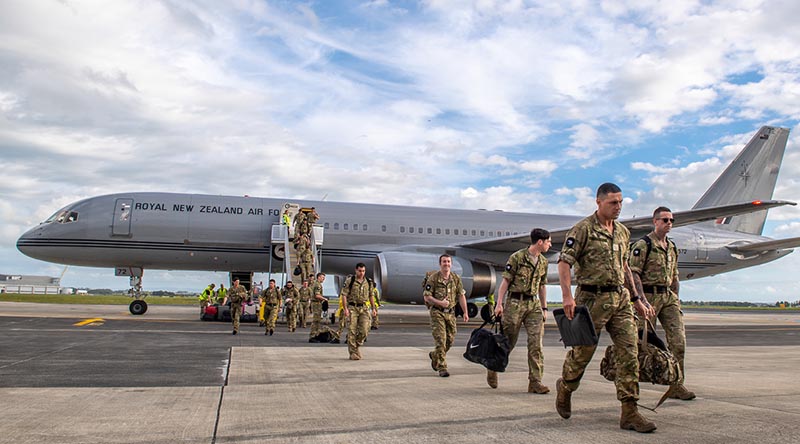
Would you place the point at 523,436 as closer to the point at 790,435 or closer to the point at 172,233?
the point at 790,435

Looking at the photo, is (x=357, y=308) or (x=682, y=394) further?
Answer: (x=357, y=308)

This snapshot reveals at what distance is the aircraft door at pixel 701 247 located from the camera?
25516 mm

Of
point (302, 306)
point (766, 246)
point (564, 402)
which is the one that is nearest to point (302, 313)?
point (302, 306)

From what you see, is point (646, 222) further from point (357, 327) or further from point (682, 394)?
point (682, 394)

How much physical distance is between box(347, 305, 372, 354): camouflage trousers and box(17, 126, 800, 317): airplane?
918cm

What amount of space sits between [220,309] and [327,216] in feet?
16.4

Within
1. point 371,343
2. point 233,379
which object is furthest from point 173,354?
point 371,343

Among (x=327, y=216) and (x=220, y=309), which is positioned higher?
(x=327, y=216)

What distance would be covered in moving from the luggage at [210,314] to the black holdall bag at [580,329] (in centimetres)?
1672

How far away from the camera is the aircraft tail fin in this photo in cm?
2523

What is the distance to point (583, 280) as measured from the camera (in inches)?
196

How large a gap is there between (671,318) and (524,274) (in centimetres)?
157

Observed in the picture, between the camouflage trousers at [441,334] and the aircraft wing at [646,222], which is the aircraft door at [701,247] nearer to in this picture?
the aircraft wing at [646,222]

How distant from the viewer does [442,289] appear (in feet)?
26.0
